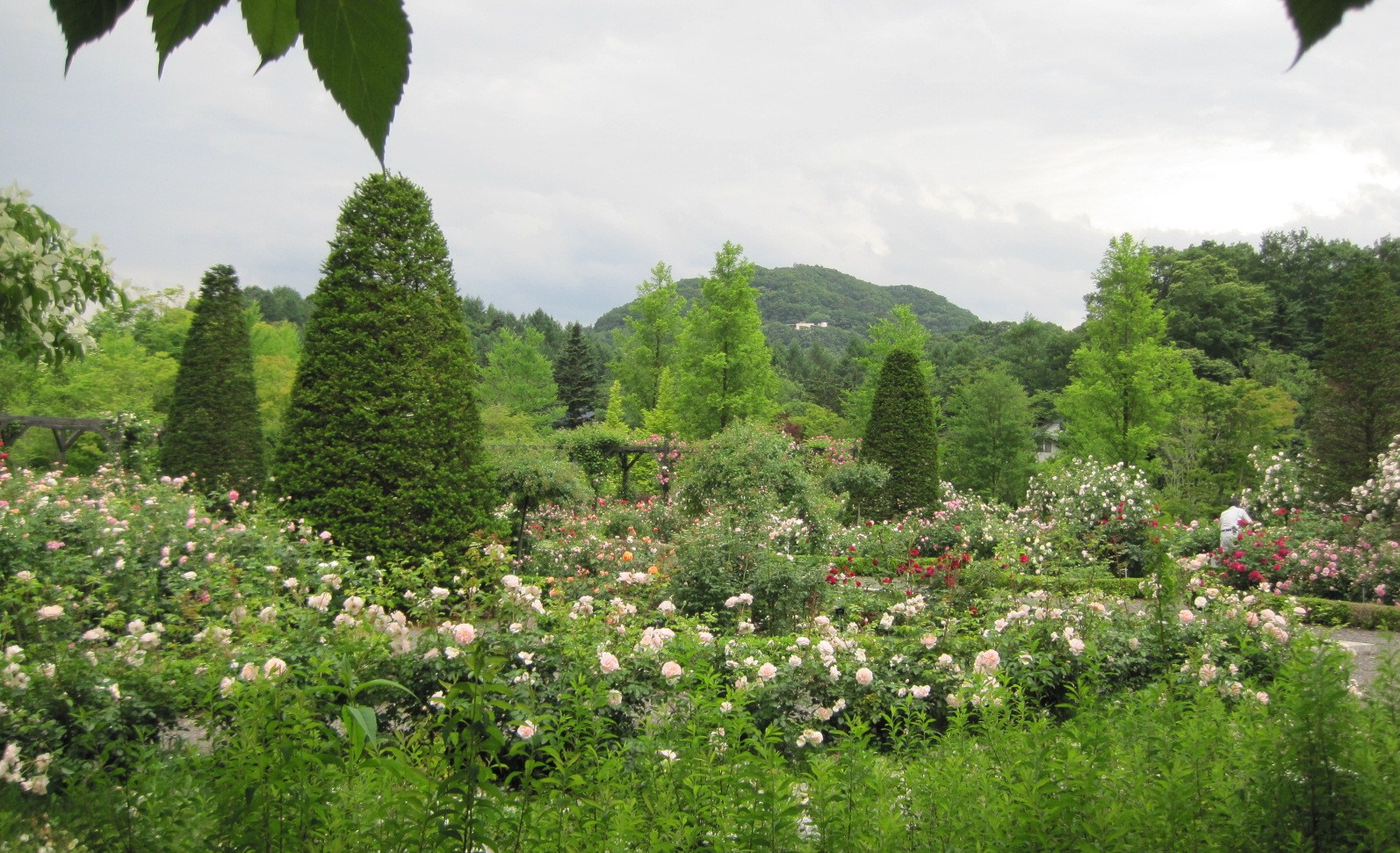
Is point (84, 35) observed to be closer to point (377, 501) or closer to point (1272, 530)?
point (377, 501)

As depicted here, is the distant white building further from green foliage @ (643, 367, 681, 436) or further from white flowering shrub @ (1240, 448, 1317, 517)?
green foliage @ (643, 367, 681, 436)

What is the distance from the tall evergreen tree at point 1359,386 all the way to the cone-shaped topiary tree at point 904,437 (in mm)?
5379

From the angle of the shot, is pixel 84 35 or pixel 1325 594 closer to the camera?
pixel 84 35

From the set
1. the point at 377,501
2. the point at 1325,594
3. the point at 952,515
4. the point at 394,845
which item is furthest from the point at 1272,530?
the point at 394,845

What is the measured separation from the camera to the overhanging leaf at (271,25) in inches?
16.6

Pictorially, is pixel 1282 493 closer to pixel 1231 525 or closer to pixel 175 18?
pixel 1231 525

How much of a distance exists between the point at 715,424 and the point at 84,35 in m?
20.4

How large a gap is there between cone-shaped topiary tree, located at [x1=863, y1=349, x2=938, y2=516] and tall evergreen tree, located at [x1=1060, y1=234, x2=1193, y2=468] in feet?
21.0

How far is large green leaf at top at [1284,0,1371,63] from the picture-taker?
0.28 metres

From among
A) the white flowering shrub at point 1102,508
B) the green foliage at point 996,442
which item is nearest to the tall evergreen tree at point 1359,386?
the white flowering shrub at point 1102,508

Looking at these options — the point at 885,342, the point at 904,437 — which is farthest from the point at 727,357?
the point at 904,437

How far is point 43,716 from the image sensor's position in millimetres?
3145

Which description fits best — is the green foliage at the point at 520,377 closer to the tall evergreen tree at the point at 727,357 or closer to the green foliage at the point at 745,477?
the tall evergreen tree at the point at 727,357

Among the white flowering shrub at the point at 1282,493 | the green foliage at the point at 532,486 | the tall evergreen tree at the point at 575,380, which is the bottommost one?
the green foliage at the point at 532,486
